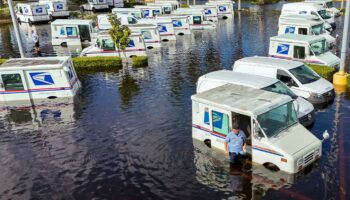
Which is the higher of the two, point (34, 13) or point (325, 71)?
point (34, 13)

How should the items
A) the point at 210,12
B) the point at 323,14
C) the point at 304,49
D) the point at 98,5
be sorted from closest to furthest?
the point at 304,49, the point at 323,14, the point at 210,12, the point at 98,5

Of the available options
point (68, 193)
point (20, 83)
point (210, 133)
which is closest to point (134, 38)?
point (20, 83)

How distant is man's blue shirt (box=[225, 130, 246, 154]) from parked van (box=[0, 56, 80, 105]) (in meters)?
14.5

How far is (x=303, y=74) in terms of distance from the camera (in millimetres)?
22938

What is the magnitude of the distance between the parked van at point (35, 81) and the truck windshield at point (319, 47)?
18261 millimetres

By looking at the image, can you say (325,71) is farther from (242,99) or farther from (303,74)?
(242,99)

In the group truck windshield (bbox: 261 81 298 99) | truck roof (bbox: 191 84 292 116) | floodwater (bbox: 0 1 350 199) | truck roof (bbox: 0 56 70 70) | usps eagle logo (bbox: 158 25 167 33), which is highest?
truck roof (bbox: 0 56 70 70)

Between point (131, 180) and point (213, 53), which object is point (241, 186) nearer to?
point (131, 180)

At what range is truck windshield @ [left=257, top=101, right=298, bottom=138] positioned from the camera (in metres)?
15.7

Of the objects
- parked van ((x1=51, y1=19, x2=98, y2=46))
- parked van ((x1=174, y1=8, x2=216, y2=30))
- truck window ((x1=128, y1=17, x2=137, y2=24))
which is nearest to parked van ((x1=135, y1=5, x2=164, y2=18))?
parked van ((x1=174, y1=8, x2=216, y2=30))

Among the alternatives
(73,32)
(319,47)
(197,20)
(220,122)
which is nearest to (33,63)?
(220,122)

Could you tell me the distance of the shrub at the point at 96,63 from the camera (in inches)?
1355

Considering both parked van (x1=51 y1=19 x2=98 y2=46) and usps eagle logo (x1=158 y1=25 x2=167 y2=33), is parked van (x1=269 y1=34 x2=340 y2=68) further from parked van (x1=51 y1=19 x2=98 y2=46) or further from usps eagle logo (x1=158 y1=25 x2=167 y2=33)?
parked van (x1=51 y1=19 x2=98 y2=46)

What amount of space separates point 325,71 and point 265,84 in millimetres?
9704
